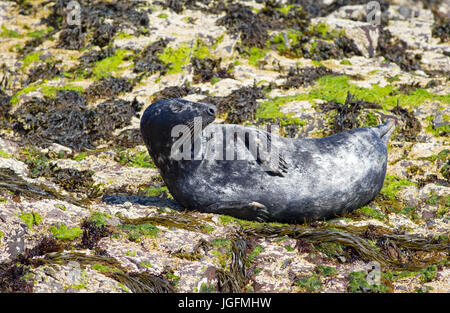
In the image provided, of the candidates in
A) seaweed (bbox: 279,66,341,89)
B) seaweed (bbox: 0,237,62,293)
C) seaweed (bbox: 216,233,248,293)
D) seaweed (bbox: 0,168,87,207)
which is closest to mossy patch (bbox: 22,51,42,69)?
seaweed (bbox: 279,66,341,89)

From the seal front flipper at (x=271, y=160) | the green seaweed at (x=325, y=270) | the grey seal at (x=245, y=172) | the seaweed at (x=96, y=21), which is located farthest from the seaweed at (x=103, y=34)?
the green seaweed at (x=325, y=270)

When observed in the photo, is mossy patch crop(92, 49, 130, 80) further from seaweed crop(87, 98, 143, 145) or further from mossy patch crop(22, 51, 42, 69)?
mossy patch crop(22, 51, 42, 69)

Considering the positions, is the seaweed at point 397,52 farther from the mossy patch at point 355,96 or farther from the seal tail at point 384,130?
the seal tail at point 384,130

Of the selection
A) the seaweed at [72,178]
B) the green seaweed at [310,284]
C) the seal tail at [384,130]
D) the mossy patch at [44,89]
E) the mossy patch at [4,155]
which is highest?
the seal tail at [384,130]

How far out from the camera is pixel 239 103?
977cm

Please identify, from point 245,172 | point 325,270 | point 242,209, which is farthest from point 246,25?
point 325,270

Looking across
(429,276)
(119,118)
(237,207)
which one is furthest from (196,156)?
(119,118)

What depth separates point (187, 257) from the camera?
4715 millimetres

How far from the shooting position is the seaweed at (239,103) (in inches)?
375

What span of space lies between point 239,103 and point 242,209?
4.37m

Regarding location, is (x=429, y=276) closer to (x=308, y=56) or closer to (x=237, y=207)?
(x=237, y=207)

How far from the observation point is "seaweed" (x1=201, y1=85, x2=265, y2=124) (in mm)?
9516

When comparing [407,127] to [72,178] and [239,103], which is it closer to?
[239,103]

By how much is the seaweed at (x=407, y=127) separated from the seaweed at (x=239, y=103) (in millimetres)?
2630
